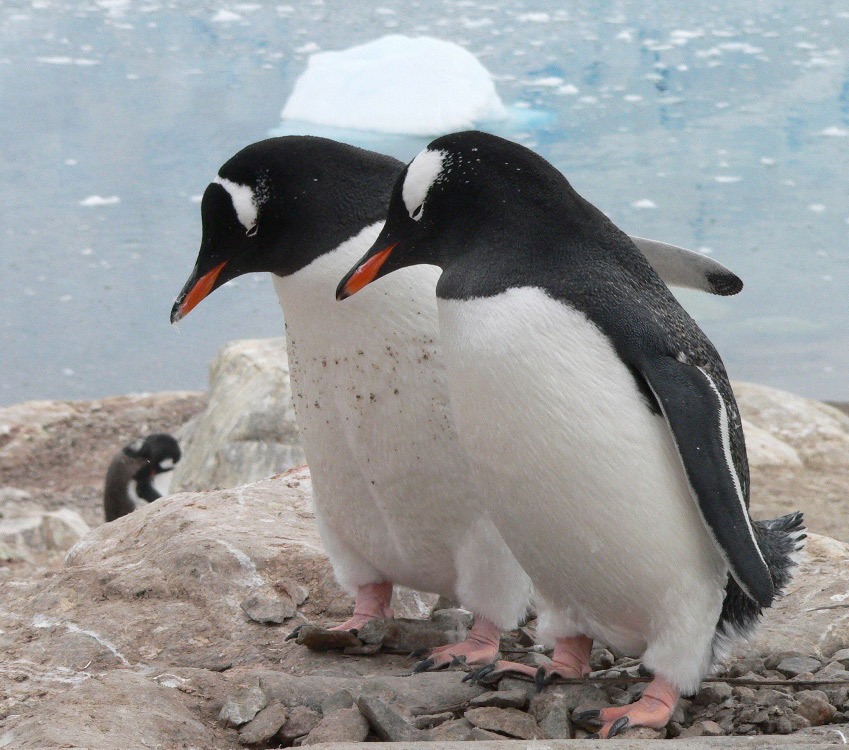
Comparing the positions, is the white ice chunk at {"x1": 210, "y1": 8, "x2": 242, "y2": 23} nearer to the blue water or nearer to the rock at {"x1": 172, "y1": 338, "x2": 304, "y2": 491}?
the blue water

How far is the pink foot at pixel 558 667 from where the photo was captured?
166 cm

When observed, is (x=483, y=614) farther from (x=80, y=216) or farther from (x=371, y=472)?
(x=80, y=216)

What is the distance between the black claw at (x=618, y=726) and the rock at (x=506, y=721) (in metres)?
0.10

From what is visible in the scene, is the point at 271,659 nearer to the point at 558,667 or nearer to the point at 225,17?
the point at 558,667

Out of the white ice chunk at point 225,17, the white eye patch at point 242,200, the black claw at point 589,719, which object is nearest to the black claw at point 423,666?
the black claw at point 589,719

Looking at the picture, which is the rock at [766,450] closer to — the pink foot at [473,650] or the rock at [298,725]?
the pink foot at [473,650]

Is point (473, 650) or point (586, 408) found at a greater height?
point (586, 408)

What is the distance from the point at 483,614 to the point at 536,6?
415 inches

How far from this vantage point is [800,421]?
5207 mm

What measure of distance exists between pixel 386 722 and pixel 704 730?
17.8 inches

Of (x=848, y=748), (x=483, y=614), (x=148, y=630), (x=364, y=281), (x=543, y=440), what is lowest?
(x=148, y=630)

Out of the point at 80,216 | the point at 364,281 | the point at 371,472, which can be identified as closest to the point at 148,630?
the point at 371,472

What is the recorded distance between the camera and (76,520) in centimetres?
451

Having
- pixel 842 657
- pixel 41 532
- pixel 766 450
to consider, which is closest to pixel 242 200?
pixel 842 657
